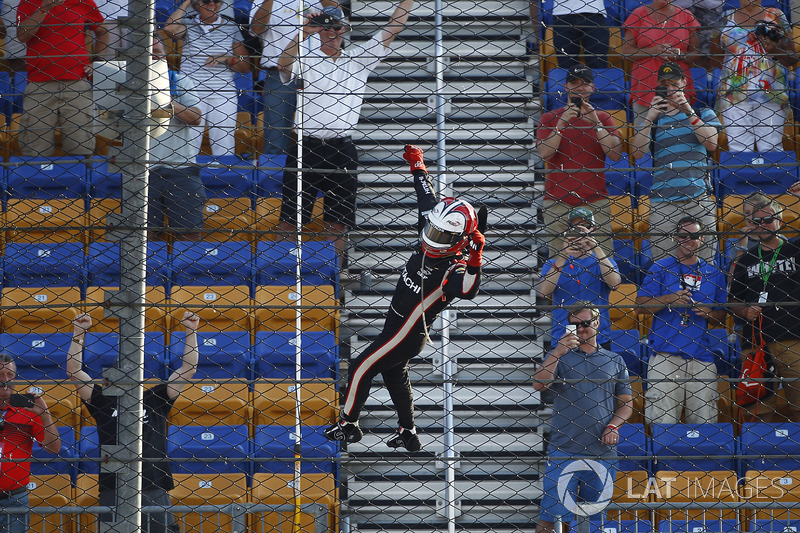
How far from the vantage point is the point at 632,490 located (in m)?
5.03

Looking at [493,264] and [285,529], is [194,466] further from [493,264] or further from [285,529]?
[493,264]

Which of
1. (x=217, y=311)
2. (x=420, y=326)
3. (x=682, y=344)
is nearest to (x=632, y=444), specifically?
(x=682, y=344)

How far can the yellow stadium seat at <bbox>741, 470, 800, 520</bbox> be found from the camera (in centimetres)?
481

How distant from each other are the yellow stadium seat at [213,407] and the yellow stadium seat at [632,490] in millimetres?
2114

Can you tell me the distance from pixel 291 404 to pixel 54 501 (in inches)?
53.8

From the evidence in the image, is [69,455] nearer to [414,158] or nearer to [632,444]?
[414,158]

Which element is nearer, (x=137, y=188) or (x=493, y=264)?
(x=137, y=188)

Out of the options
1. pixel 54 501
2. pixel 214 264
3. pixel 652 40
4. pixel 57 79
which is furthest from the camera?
pixel 652 40

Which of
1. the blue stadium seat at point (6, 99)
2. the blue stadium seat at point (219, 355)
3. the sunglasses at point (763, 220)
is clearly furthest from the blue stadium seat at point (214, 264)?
the sunglasses at point (763, 220)

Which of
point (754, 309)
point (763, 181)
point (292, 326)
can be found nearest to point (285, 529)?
point (292, 326)

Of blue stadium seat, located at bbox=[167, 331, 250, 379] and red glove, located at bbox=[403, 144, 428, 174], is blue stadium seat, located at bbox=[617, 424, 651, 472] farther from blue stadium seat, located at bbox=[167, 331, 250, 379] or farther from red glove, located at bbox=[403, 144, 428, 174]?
blue stadium seat, located at bbox=[167, 331, 250, 379]

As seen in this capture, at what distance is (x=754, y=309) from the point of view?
496 cm

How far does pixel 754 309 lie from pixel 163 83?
3.31 metres

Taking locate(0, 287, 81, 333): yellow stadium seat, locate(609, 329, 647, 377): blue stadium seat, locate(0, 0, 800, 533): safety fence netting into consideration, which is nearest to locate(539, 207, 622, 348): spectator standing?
locate(0, 0, 800, 533): safety fence netting
